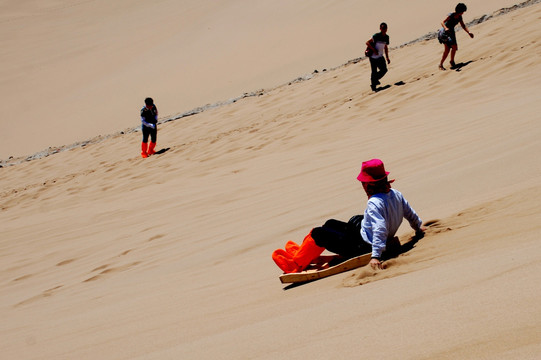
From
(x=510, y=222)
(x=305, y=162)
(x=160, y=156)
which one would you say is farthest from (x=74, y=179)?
(x=510, y=222)

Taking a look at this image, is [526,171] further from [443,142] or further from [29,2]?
[29,2]

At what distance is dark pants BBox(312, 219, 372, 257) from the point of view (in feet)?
13.4

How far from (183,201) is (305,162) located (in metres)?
1.72

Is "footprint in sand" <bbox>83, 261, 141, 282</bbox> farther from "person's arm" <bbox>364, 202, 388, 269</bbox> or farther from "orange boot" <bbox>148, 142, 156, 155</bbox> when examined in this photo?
"orange boot" <bbox>148, 142, 156, 155</bbox>

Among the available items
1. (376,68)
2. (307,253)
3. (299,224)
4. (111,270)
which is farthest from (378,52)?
(307,253)

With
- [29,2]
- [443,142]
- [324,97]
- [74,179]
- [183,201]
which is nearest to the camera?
[443,142]

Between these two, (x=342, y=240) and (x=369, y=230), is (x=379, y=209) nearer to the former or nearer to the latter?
(x=369, y=230)

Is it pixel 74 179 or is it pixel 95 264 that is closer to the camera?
pixel 95 264

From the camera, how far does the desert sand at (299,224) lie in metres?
2.77

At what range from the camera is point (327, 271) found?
13.1 ft

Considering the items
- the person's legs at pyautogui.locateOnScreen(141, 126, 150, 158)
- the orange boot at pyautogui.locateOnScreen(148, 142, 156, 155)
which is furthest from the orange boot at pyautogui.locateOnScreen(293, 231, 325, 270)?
the orange boot at pyautogui.locateOnScreen(148, 142, 156, 155)

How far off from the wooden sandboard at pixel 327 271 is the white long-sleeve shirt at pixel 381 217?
0.12 m

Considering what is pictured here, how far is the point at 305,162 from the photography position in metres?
8.55

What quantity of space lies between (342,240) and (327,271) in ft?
0.76
